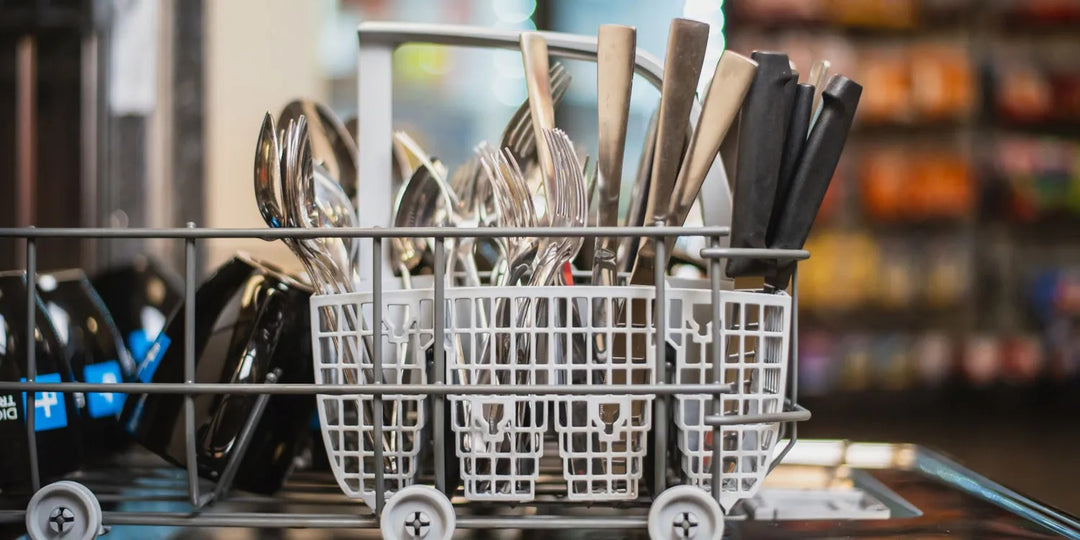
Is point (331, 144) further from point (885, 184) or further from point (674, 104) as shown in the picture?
point (885, 184)

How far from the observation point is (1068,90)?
2.38 meters

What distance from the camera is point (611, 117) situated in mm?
399

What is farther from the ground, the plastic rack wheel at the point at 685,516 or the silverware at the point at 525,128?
the silverware at the point at 525,128

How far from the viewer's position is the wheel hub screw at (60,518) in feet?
1.16

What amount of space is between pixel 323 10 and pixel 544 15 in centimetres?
58

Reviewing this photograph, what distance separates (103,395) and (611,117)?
0.33 m

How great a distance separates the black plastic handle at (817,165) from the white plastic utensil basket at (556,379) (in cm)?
3

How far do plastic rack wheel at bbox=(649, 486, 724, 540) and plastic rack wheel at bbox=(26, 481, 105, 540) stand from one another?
0.23m

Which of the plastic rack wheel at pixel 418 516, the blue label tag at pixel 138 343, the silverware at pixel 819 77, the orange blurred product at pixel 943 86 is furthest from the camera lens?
the orange blurred product at pixel 943 86

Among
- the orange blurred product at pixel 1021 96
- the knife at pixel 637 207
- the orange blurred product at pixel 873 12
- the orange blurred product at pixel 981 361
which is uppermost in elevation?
the orange blurred product at pixel 873 12

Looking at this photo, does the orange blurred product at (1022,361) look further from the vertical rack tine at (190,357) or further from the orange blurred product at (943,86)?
the vertical rack tine at (190,357)

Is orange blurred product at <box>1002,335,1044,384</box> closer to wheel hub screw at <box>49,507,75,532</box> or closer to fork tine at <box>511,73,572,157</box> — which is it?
fork tine at <box>511,73,572,157</box>

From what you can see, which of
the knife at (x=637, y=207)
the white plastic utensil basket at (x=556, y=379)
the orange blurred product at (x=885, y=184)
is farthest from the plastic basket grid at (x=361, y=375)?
the orange blurred product at (x=885, y=184)

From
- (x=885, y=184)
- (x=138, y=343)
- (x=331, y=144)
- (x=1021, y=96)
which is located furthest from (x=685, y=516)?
(x=1021, y=96)
